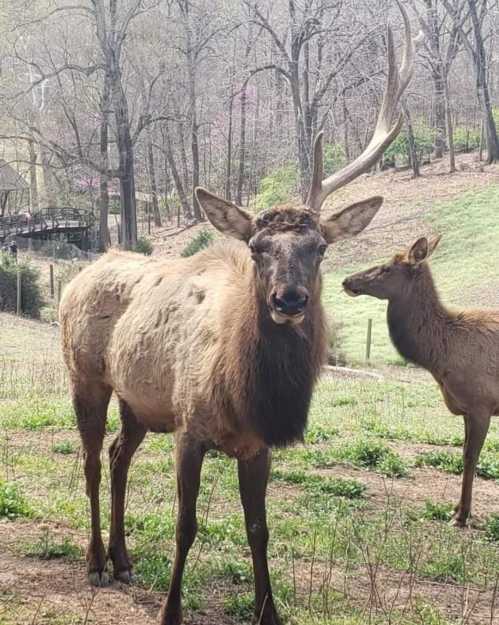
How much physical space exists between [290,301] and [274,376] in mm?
583

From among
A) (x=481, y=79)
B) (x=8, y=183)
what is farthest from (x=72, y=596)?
(x=8, y=183)

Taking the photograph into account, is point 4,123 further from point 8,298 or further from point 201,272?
point 201,272

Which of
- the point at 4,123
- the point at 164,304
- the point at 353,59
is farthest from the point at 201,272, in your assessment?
the point at 4,123

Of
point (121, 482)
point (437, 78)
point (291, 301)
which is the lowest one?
point (121, 482)

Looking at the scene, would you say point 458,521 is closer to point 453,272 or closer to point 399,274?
point 399,274

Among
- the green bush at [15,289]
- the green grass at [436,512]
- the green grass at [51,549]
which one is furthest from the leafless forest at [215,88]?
the green grass at [51,549]

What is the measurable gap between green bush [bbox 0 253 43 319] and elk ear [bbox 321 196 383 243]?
23072 mm

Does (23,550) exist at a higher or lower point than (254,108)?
lower

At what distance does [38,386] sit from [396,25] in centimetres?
3002

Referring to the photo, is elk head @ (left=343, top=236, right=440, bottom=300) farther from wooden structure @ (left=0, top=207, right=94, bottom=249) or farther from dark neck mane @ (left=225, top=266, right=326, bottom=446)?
wooden structure @ (left=0, top=207, right=94, bottom=249)

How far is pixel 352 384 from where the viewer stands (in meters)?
15.6

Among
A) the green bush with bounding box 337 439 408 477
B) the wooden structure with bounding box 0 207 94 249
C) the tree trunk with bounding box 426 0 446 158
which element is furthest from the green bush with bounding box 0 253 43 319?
the tree trunk with bounding box 426 0 446 158

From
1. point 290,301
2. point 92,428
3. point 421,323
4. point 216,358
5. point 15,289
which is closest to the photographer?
point 290,301

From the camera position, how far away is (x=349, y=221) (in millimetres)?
5227
